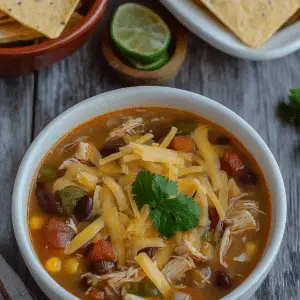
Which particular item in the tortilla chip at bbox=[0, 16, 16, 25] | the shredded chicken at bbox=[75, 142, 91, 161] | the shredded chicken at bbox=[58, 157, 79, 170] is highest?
the tortilla chip at bbox=[0, 16, 16, 25]

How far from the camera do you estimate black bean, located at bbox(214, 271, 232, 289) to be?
2.65 meters

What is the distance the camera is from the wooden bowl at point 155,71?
3176 millimetres

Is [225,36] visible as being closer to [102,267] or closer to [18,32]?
[18,32]

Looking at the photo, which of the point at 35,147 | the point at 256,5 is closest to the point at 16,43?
→ the point at 35,147

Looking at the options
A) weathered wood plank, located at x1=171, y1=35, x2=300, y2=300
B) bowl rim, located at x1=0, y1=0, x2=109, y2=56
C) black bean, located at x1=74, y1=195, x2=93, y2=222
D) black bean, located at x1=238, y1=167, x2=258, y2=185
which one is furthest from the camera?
weathered wood plank, located at x1=171, y1=35, x2=300, y2=300

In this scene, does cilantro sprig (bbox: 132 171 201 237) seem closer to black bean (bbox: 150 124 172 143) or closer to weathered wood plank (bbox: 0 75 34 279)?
black bean (bbox: 150 124 172 143)

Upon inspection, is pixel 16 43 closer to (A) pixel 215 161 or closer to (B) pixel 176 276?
(A) pixel 215 161

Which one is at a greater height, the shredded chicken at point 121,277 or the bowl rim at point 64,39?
the bowl rim at point 64,39

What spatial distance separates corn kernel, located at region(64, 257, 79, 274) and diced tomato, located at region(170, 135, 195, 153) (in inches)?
21.9

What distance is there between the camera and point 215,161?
2.85m

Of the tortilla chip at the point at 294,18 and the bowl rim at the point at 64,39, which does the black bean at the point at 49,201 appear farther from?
the tortilla chip at the point at 294,18

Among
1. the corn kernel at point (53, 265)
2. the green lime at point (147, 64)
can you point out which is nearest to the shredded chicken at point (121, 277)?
the corn kernel at point (53, 265)

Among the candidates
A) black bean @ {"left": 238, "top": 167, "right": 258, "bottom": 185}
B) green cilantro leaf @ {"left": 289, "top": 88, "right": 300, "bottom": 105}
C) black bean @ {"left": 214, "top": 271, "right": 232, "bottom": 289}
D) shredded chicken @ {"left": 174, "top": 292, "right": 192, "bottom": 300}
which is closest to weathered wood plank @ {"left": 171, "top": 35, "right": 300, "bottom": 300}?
green cilantro leaf @ {"left": 289, "top": 88, "right": 300, "bottom": 105}

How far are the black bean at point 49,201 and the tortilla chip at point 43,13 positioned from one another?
0.62m
